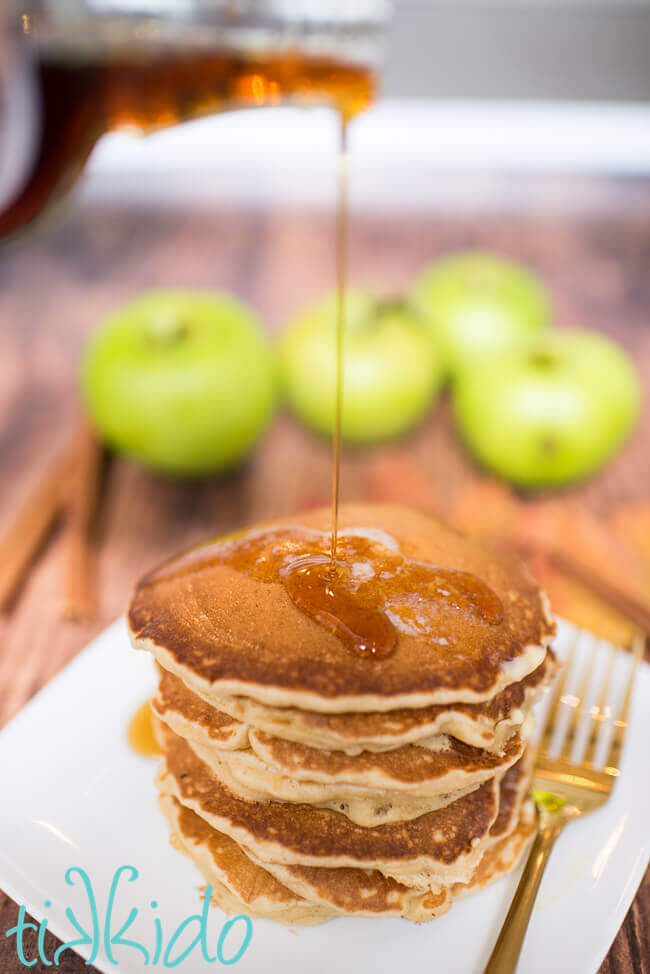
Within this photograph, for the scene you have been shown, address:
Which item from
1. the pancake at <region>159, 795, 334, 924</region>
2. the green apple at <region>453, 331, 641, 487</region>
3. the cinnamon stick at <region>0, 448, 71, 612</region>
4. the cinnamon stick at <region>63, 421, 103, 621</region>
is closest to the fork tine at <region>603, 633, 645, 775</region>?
the pancake at <region>159, 795, 334, 924</region>

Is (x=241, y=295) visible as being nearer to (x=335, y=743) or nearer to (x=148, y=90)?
(x=148, y=90)

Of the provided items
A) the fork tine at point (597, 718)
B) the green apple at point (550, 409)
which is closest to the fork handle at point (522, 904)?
the fork tine at point (597, 718)

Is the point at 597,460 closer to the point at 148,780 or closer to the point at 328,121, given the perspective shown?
the point at 148,780

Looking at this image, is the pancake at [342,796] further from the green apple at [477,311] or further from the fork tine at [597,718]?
the green apple at [477,311]

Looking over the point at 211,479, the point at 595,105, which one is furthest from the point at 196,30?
the point at 595,105

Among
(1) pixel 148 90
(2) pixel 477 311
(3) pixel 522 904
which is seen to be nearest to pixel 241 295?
(2) pixel 477 311
